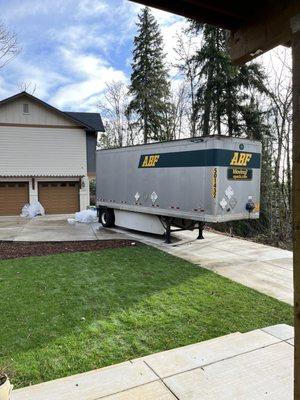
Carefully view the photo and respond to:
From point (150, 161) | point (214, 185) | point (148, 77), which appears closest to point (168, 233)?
point (150, 161)

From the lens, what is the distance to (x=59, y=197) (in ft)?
75.4

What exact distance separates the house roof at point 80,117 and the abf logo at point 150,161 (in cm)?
1165

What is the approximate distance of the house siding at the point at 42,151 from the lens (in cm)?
2159

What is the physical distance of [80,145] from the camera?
23.2 meters

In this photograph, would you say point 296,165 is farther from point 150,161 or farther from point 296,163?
point 150,161

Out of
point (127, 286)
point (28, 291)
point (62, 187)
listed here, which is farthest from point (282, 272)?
point (62, 187)

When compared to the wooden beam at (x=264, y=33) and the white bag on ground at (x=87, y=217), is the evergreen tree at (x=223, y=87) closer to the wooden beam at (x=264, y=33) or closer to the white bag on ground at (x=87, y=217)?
the white bag on ground at (x=87, y=217)

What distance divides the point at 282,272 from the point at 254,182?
350 cm

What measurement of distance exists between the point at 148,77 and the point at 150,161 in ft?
63.1

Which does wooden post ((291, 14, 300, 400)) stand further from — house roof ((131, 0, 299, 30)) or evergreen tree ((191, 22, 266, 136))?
evergreen tree ((191, 22, 266, 136))

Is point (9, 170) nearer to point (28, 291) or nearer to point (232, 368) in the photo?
point (28, 291)

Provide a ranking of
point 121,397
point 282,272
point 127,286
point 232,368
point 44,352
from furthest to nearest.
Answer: point 282,272
point 127,286
point 44,352
point 232,368
point 121,397

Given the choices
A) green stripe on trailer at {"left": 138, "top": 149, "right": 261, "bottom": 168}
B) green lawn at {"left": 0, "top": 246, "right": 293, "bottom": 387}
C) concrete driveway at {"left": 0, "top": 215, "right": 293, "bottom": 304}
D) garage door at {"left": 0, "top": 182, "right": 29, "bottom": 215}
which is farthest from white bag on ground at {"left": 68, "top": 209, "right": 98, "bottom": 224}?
green lawn at {"left": 0, "top": 246, "right": 293, "bottom": 387}

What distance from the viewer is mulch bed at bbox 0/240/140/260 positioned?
34.1 feet
